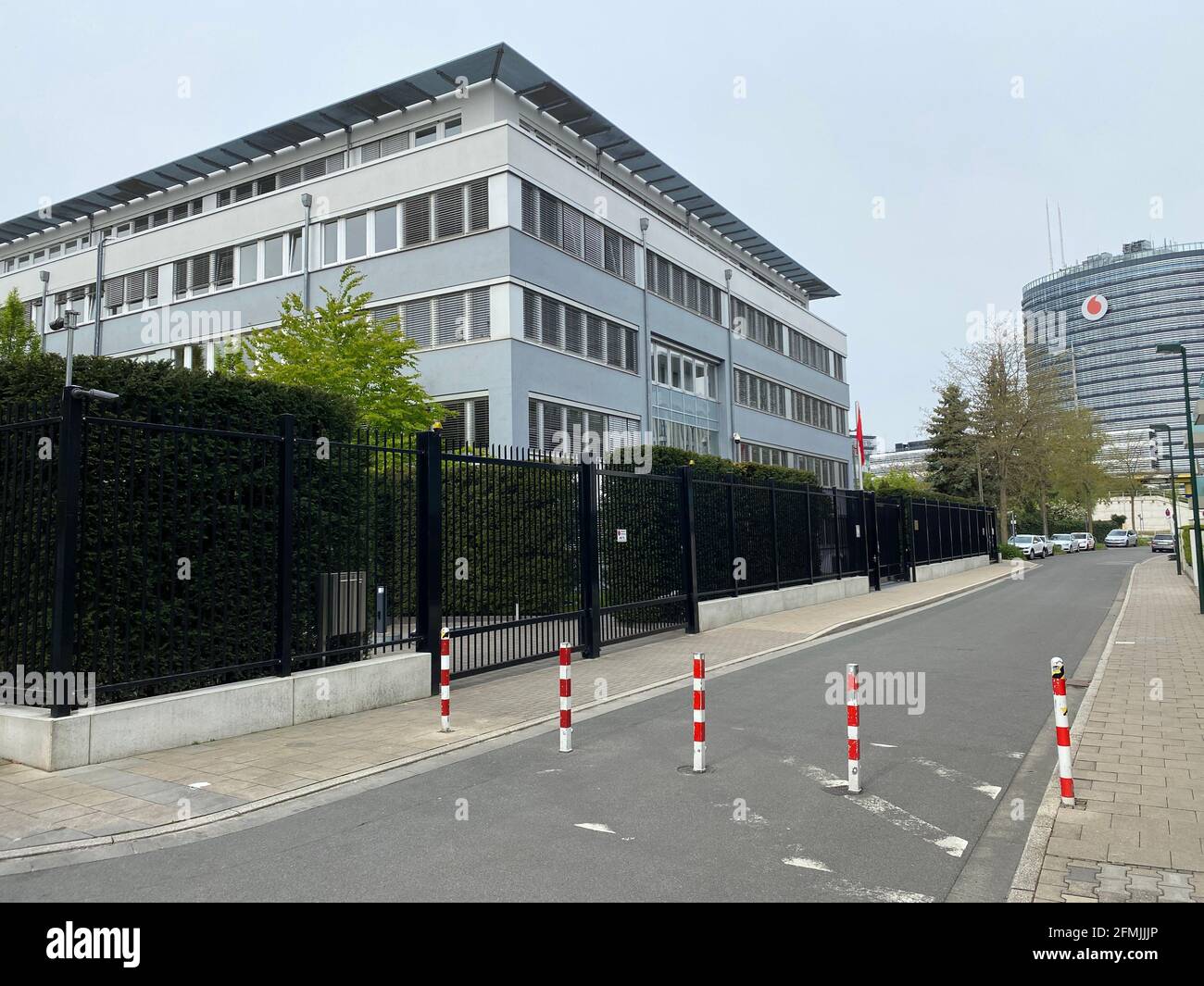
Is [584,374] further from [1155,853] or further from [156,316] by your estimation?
[1155,853]

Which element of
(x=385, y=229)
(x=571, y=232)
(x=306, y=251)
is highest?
(x=385, y=229)

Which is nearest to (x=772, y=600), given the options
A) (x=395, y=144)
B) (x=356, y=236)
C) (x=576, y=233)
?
(x=576, y=233)

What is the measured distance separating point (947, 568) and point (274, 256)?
1108 inches

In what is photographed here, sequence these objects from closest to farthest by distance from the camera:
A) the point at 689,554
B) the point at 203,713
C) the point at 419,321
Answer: the point at 203,713 → the point at 689,554 → the point at 419,321

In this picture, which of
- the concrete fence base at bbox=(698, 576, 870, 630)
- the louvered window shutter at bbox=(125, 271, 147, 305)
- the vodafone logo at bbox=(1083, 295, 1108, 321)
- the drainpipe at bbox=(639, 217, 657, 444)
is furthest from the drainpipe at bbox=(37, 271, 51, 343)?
the vodafone logo at bbox=(1083, 295, 1108, 321)

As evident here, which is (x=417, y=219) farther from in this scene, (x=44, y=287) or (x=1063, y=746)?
(x=1063, y=746)

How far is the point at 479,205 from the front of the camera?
2564cm

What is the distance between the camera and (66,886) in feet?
15.0

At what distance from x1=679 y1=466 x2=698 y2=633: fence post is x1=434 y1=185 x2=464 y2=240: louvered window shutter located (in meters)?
13.9

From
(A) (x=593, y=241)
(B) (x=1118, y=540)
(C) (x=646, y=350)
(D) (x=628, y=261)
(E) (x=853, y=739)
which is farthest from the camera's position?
(B) (x=1118, y=540)

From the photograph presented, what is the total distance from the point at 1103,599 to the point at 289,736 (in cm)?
2151

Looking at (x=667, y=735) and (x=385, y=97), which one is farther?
(x=385, y=97)

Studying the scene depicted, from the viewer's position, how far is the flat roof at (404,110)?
28.7 m
